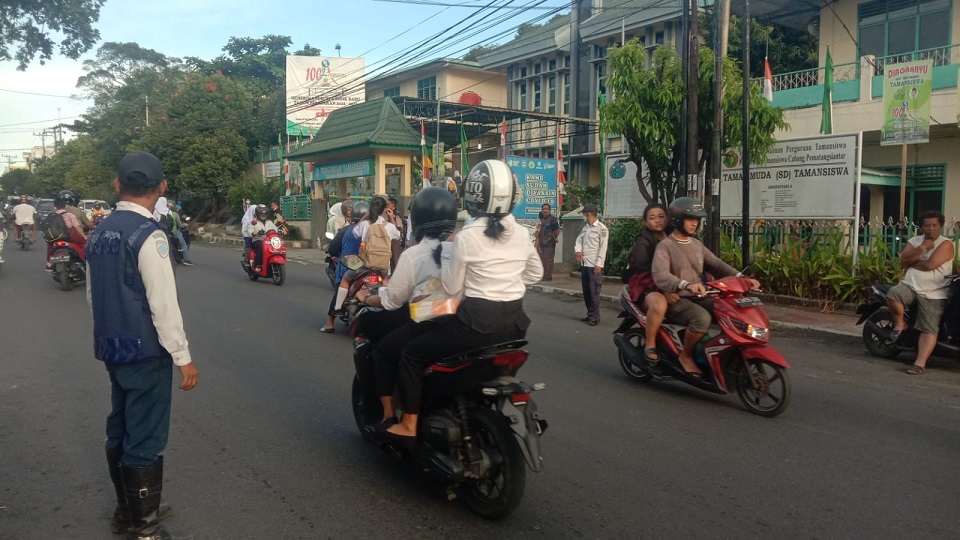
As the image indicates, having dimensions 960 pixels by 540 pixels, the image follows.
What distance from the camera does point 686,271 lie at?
623cm

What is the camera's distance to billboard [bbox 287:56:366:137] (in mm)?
32438

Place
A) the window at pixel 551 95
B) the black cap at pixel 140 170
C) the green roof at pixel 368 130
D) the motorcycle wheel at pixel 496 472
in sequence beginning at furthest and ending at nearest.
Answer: the window at pixel 551 95
the green roof at pixel 368 130
the motorcycle wheel at pixel 496 472
the black cap at pixel 140 170

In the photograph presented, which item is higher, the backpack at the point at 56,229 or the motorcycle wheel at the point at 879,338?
the backpack at the point at 56,229

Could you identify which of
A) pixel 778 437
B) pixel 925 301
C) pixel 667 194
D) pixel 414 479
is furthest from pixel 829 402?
pixel 667 194

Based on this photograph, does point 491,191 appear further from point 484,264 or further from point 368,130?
point 368,130

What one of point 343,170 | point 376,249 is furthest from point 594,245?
point 343,170

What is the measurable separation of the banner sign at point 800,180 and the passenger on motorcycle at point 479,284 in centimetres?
946

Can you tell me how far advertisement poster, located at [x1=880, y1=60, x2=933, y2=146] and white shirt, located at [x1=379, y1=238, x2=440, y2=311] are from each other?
10.9 meters

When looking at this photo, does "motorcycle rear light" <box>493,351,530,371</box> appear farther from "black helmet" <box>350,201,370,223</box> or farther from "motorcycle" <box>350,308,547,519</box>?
"black helmet" <box>350,201,370,223</box>

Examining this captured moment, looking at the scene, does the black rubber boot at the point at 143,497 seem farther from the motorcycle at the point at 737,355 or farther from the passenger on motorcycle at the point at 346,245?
the passenger on motorcycle at the point at 346,245

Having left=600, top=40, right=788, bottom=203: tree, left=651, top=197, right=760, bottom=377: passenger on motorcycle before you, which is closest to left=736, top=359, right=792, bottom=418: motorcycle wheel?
left=651, top=197, right=760, bottom=377: passenger on motorcycle

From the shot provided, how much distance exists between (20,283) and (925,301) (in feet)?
49.0

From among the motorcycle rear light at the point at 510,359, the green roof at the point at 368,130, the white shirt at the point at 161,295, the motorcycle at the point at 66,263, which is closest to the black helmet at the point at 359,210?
the motorcycle rear light at the point at 510,359

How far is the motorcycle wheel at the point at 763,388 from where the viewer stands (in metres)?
5.73
